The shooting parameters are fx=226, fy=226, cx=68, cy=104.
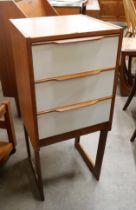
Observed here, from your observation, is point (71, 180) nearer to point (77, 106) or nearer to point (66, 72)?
point (77, 106)

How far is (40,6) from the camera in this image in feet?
6.39

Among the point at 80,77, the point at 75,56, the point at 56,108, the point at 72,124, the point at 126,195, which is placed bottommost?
the point at 126,195

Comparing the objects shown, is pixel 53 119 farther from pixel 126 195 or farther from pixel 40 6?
pixel 40 6

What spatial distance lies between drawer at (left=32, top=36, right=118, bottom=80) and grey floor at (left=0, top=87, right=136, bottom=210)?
2.84 feet

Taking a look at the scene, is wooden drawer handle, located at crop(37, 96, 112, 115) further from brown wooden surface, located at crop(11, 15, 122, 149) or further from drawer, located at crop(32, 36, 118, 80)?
drawer, located at crop(32, 36, 118, 80)

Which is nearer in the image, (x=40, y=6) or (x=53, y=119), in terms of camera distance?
(x=53, y=119)

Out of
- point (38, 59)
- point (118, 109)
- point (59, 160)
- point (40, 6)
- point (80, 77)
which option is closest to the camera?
point (38, 59)

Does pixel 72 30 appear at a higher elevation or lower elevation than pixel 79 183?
higher

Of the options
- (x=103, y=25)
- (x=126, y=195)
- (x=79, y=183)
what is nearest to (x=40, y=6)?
(x=103, y=25)

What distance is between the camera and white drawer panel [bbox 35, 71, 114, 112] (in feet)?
3.27

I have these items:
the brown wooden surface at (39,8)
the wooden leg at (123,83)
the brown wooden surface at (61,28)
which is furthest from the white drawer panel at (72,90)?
the wooden leg at (123,83)

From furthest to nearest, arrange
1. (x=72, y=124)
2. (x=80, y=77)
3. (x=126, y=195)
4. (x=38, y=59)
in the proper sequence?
(x=126, y=195), (x=72, y=124), (x=80, y=77), (x=38, y=59)

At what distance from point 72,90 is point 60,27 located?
0.95ft

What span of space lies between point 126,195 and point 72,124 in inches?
26.5
